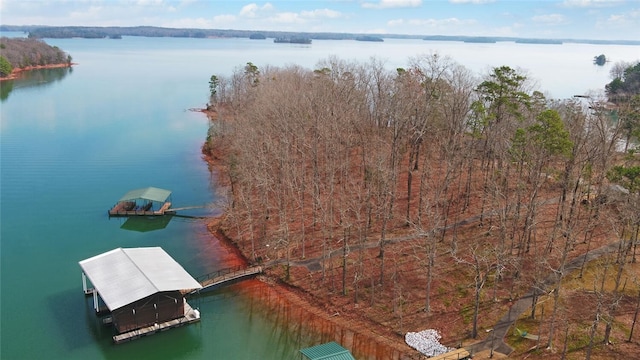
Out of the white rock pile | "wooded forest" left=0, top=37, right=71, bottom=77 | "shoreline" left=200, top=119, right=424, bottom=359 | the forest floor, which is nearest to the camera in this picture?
the forest floor

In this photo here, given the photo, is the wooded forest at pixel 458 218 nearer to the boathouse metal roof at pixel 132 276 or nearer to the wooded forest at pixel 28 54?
the boathouse metal roof at pixel 132 276

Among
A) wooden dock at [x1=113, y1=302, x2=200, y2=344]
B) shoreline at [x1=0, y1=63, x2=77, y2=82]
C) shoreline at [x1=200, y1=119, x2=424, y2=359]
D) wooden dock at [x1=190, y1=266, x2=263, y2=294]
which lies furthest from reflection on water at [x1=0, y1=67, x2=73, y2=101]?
wooden dock at [x1=113, y1=302, x2=200, y2=344]

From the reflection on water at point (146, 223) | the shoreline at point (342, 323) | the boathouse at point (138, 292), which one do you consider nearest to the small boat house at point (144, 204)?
the reflection on water at point (146, 223)

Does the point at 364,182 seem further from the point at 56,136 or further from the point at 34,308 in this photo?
the point at 56,136

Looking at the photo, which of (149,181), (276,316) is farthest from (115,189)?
(276,316)

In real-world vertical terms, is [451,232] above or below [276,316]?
above

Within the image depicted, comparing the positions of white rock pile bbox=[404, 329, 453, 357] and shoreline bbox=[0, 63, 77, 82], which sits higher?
shoreline bbox=[0, 63, 77, 82]

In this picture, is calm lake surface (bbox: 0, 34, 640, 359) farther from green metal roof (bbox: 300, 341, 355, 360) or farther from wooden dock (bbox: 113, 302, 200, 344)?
green metal roof (bbox: 300, 341, 355, 360)
